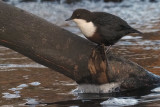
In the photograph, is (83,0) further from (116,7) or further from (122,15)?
(122,15)

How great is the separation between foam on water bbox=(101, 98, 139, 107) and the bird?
0.73m

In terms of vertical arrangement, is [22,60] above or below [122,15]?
below

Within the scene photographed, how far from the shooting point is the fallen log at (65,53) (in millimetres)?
5133


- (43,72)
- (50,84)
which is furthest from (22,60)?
(50,84)

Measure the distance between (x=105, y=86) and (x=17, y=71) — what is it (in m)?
1.85

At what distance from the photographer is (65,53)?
17.1 feet

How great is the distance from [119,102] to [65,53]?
953 millimetres

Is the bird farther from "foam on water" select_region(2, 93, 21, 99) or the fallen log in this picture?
"foam on water" select_region(2, 93, 21, 99)

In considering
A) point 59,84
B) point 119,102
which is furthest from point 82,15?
point 119,102

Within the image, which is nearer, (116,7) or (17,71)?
(17,71)

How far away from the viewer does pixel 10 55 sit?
800cm

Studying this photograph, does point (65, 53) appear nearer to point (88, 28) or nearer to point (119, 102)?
point (88, 28)

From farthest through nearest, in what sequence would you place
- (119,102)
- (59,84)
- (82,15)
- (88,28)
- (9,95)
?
1. (59,84)
2. (82,15)
3. (9,95)
4. (88,28)
5. (119,102)

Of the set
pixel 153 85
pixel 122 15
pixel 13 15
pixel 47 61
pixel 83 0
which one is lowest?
pixel 153 85
